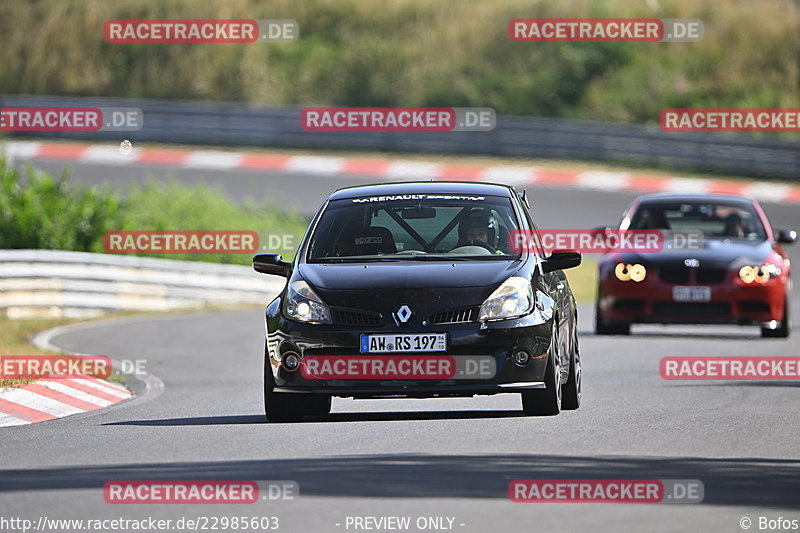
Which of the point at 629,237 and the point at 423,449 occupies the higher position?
the point at 629,237

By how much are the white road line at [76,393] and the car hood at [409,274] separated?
294cm

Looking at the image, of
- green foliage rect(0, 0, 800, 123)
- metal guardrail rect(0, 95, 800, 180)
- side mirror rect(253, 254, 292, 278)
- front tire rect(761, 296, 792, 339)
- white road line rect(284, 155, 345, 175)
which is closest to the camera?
side mirror rect(253, 254, 292, 278)

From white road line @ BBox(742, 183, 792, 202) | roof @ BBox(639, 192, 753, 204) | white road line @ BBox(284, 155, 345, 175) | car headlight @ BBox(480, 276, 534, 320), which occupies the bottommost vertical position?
car headlight @ BBox(480, 276, 534, 320)

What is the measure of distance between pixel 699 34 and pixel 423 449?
37027 millimetres

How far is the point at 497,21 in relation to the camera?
157 feet

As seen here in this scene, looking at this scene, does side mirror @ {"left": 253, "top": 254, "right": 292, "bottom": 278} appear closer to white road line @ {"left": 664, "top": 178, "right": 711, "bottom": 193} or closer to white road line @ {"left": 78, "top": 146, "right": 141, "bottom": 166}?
white road line @ {"left": 664, "top": 178, "right": 711, "bottom": 193}

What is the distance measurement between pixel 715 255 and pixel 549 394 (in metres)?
7.16

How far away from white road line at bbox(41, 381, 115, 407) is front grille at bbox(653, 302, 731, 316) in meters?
6.52

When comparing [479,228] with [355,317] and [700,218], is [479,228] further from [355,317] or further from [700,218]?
[700,218]

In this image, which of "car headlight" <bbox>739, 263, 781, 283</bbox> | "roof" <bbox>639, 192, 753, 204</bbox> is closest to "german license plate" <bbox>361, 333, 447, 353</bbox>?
"car headlight" <bbox>739, 263, 781, 283</bbox>

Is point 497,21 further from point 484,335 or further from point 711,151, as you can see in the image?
point 484,335

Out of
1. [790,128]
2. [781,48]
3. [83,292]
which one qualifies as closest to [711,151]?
[790,128]

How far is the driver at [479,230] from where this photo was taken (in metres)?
11.7

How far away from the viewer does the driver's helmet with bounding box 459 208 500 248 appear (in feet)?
38.5
